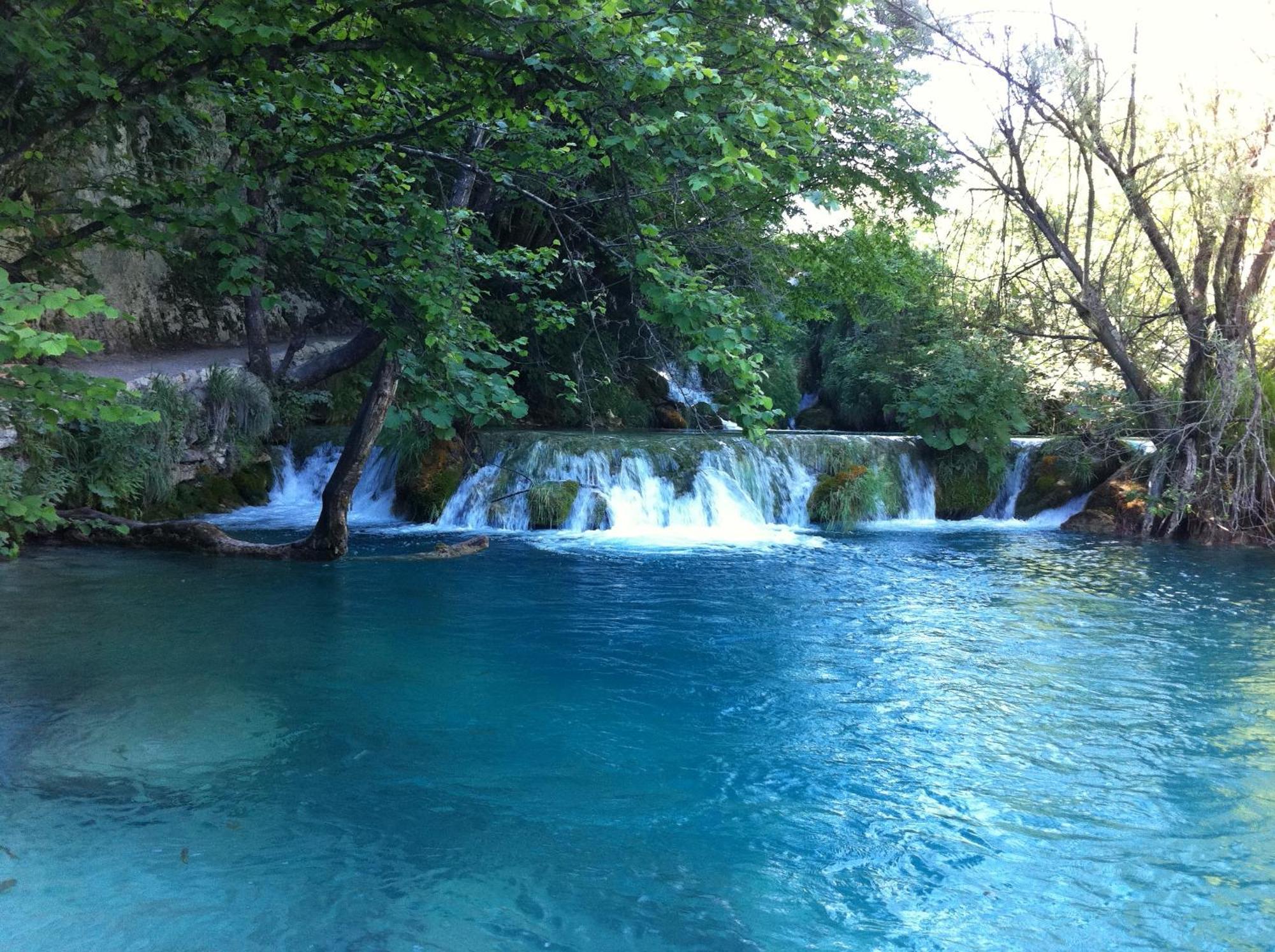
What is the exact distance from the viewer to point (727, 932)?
371cm

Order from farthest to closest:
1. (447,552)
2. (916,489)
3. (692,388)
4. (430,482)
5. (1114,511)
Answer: (692,388) → (916,489) → (1114,511) → (430,482) → (447,552)

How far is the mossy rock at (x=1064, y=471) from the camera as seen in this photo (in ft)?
53.0

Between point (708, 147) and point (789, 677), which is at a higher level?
point (708, 147)

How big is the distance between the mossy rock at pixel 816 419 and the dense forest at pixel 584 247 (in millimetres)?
500

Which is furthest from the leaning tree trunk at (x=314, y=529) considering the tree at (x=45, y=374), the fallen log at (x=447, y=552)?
the tree at (x=45, y=374)

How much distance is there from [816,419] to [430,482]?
14956mm

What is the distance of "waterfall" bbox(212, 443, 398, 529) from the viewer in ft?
49.8

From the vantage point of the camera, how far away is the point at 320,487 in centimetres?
1623

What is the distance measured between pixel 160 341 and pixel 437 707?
557 inches

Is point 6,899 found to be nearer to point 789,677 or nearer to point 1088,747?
point 789,677

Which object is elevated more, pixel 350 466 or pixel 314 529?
pixel 350 466

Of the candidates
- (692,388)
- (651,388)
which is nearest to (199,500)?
(651,388)

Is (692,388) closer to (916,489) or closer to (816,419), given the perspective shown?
(816,419)

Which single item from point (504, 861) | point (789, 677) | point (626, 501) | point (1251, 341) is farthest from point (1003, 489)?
point (504, 861)
